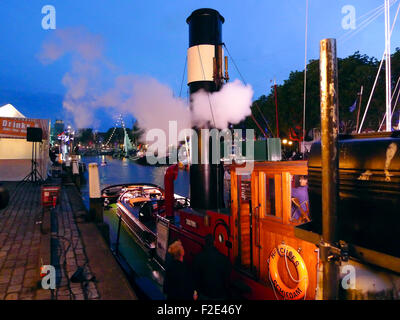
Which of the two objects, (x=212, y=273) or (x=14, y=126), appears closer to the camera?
(x=212, y=273)

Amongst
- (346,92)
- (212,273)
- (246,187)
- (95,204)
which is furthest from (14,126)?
(346,92)

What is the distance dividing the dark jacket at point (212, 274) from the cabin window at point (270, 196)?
125cm

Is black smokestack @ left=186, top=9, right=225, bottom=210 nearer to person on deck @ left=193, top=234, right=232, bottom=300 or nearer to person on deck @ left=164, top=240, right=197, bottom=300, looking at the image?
person on deck @ left=193, top=234, right=232, bottom=300

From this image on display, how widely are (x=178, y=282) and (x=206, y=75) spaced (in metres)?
6.20

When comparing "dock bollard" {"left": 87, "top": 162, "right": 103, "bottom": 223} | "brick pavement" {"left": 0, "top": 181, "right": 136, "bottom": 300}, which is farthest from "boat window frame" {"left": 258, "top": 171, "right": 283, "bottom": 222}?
"dock bollard" {"left": 87, "top": 162, "right": 103, "bottom": 223}

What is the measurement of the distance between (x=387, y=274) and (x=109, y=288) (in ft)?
13.2

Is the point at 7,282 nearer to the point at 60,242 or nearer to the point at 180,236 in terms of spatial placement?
the point at 60,242

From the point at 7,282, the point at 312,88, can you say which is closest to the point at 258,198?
the point at 7,282

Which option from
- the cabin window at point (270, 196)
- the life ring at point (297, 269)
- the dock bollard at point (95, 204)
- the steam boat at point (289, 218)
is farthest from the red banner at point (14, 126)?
the life ring at point (297, 269)

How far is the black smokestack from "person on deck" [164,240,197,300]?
4.25m

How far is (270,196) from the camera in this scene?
5.05 metres

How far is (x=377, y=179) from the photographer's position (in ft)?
6.47

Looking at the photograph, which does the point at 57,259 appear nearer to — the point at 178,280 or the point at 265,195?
the point at 178,280

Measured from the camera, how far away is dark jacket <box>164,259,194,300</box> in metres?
3.83
